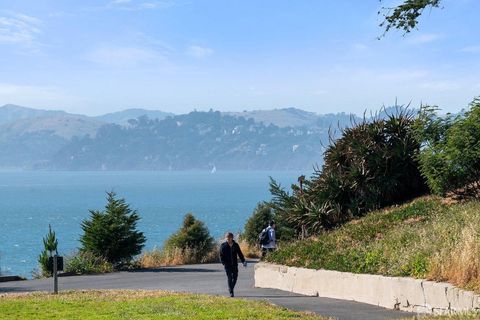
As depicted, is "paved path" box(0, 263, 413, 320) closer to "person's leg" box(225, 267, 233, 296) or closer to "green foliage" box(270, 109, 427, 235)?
"person's leg" box(225, 267, 233, 296)

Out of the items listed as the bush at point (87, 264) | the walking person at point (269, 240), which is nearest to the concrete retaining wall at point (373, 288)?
the walking person at point (269, 240)

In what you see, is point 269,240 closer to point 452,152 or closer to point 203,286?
point 203,286

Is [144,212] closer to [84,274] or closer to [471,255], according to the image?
[84,274]

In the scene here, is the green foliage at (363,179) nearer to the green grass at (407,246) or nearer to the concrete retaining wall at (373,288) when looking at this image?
the green grass at (407,246)

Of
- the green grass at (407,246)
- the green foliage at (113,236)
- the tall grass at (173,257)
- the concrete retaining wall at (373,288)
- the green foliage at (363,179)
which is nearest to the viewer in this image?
the concrete retaining wall at (373,288)

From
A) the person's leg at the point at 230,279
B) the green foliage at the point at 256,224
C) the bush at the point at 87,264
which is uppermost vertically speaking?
the green foliage at the point at 256,224

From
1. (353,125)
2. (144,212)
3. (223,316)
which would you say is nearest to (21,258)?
(353,125)

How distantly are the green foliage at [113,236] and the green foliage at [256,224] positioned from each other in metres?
7.17

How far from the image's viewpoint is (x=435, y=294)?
14.1 meters

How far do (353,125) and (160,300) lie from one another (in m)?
11.8

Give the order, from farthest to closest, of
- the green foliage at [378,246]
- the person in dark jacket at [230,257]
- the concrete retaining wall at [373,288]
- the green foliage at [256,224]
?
the green foliage at [256,224] → the person in dark jacket at [230,257] → the green foliage at [378,246] → the concrete retaining wall at [373,288]

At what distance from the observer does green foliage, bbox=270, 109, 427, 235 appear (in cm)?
2320

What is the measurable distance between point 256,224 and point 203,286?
44.5 ft

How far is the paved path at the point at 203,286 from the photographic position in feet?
50.1
